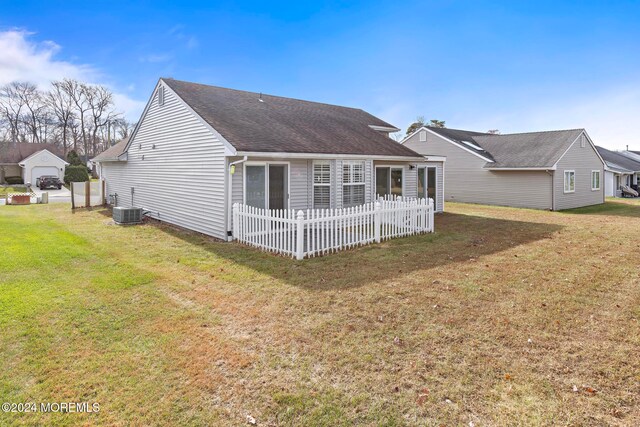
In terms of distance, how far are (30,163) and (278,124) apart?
4186cm

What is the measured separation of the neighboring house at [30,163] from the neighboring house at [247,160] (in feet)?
107

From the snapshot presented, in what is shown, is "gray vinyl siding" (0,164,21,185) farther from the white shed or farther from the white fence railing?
the white fence railing

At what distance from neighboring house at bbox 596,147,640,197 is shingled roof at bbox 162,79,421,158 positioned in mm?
26708

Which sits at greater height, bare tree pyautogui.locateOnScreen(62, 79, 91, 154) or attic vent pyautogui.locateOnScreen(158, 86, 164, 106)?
bare tree pyautogui.locateOnScreen(62, 79, 91, 154)

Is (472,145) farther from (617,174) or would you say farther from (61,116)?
(61,116)

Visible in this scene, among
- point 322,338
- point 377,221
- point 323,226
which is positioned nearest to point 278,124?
point 377,221

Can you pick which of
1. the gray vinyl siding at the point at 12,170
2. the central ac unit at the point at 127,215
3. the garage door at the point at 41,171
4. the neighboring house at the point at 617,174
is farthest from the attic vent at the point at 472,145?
the gray vinyl siding at the point at 12,170

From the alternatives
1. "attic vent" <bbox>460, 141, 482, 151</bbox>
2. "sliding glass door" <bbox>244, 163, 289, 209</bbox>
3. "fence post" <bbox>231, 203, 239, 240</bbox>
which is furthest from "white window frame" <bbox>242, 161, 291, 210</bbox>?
"attic vent" <bbox>460, 141, 482, 151</bbox>

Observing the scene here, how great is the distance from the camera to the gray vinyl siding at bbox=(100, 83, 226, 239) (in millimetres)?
10742

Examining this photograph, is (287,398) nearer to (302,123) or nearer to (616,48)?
(302,123)

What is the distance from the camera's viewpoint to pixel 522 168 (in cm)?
2127

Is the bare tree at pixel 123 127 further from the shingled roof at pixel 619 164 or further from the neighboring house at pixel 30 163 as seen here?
the shingled roof at pixel 619 164

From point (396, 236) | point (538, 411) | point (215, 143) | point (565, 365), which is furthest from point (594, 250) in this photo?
point (215, 143)

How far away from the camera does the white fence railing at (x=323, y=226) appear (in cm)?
867
